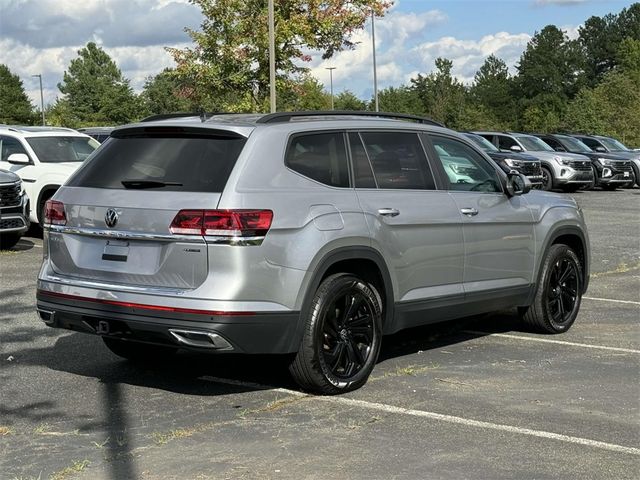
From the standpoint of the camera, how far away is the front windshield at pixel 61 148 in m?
16.4

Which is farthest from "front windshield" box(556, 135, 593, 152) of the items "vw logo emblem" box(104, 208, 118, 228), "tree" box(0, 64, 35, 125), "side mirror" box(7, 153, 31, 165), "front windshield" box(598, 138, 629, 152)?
"tree" box(0, 64, 35, 125)

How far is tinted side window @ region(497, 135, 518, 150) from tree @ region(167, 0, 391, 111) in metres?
5.53

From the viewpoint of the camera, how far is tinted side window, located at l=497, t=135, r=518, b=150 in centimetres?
2752

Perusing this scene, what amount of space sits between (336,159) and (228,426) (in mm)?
1914

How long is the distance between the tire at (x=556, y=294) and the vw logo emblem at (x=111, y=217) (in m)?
3.71

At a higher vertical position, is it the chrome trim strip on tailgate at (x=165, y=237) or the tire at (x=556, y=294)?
the chrome trim strip on tailgate at (x=165, y=237)

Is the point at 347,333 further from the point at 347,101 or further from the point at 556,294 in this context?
the point at 347,101

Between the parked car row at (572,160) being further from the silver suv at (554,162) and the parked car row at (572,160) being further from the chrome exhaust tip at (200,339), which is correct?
the chrome exhaust tip at (200,339)

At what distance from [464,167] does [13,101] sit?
100885mm

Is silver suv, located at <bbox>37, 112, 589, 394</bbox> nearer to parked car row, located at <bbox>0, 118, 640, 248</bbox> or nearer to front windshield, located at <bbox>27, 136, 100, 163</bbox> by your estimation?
parked car row, located at <bbox>0, 118, 640, 248</bbox>

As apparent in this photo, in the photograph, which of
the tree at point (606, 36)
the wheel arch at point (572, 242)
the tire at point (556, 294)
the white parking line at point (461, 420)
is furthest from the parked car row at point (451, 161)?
the tree at point (606, 36)

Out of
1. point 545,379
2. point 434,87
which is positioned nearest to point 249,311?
point 545,379

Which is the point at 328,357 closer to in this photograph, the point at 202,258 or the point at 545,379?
the point at 202,258

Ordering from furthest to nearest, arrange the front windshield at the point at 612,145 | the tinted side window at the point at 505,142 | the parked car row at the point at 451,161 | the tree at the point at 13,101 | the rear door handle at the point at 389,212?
the tree at the point at 13,101 → the front windshield at the point at 612,145 → the tinted side window at the point at 505,142 → the parked car row at the point at 451,161 → the rear door handle at the point at 389,212
